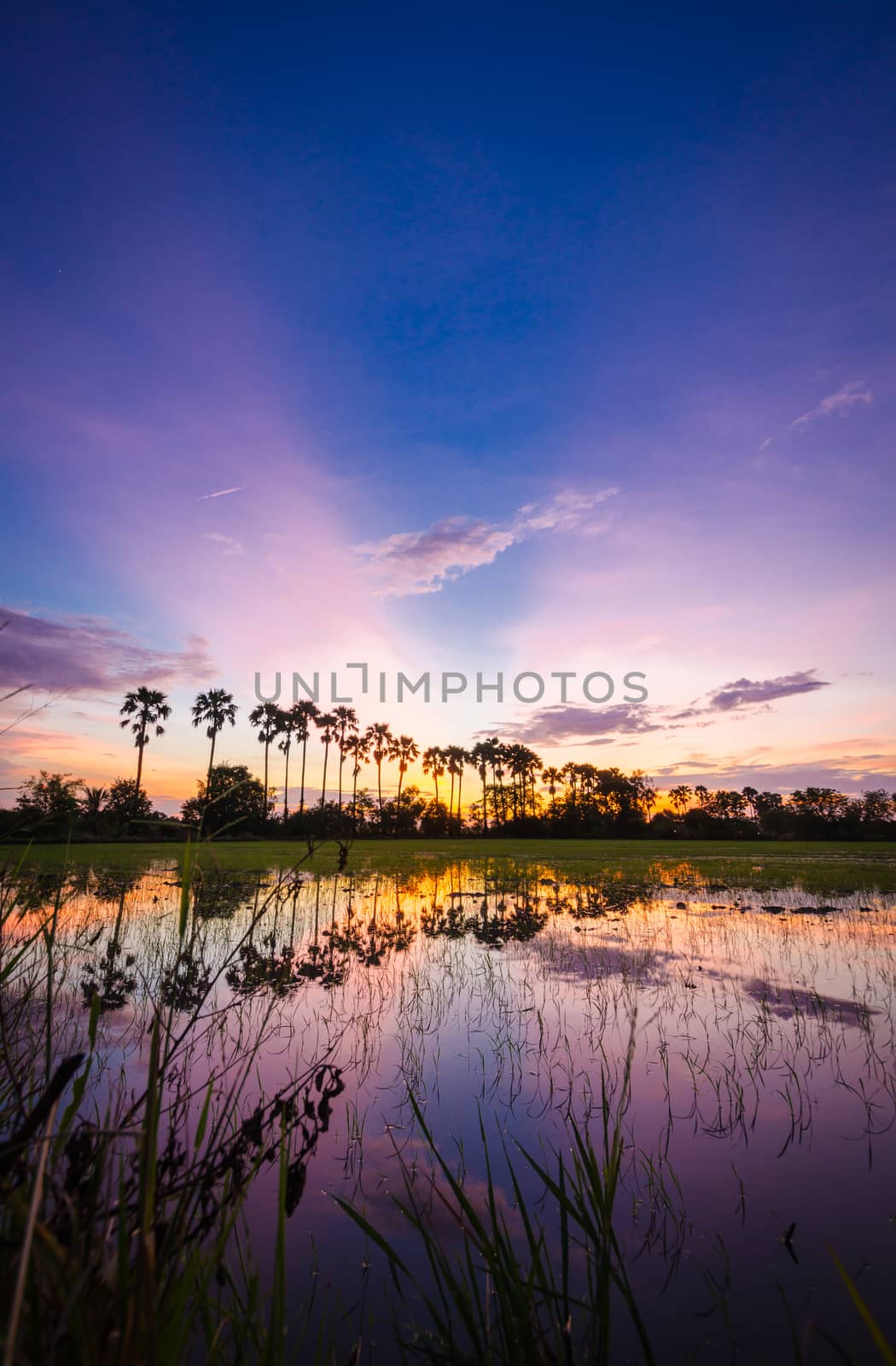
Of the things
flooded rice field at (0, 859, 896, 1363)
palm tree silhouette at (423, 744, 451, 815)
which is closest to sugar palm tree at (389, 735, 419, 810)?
palm tree silhouette at (423, 744, 451, 815)

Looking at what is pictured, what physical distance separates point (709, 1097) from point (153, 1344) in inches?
295

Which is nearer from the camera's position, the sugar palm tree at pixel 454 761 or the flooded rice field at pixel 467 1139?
the flooded rice field at pixel 467 1139

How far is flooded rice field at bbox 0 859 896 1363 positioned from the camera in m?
2.03

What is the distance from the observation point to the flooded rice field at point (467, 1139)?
6.66 feet

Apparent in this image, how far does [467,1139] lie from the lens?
20.0 feet

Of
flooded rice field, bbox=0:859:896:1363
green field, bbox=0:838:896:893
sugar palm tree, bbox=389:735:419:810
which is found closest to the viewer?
flooded rice field, bbox=0:859:896:1363

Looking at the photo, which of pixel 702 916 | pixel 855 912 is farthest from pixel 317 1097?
pixel 855 912

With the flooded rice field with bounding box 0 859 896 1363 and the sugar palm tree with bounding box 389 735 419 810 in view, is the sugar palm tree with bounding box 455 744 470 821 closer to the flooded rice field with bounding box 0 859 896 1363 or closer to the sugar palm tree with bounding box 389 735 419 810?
the sugar palm tree with bounding box 389 735 419 810

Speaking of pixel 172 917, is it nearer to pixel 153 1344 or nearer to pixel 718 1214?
pixel 718 1214

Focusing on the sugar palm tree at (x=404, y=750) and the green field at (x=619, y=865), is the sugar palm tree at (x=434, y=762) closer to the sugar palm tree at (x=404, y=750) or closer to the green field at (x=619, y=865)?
the sugar palm tree at (x=404, y=750)

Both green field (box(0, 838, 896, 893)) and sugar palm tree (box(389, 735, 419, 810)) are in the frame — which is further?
sugar palm tree (box(389, 735, 419, 810))

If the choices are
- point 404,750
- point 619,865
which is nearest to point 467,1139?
point 619,865

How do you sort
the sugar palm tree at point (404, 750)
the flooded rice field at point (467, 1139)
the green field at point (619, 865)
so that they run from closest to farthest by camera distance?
the flooded rice field at point (467, 1139) < the green field at point (619, 865) < the sugar palm tree at point (404, 750)

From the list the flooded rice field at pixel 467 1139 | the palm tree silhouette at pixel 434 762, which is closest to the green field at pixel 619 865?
the flooded rice field at pixel 467 1139
